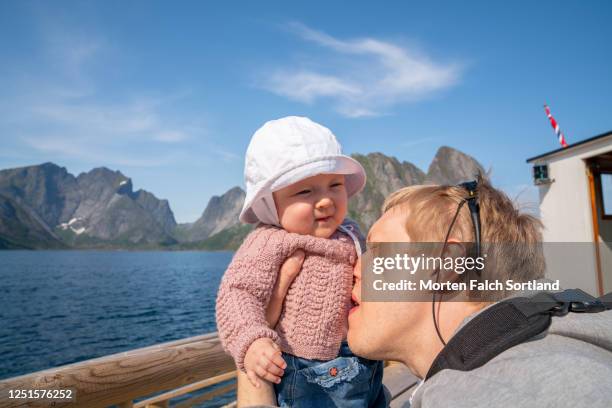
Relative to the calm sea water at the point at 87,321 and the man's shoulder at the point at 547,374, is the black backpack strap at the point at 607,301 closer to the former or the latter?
the man's shoulder at the point at 547,374

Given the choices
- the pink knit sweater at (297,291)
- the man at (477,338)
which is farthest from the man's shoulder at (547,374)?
the pink knit sweater at (297,291)

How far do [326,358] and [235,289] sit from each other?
1.75 feet

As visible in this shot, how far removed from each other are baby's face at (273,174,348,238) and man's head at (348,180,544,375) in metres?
0.50

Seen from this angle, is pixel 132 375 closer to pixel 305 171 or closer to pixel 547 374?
pixel 305 171

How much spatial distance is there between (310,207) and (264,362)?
770 millimetres

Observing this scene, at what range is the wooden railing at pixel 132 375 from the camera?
6.73 ft

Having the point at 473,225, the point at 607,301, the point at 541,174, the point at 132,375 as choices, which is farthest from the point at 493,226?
the point at 541,174

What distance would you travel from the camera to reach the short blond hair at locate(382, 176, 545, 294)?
1.45 metres

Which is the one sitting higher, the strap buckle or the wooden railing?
the strap buckle

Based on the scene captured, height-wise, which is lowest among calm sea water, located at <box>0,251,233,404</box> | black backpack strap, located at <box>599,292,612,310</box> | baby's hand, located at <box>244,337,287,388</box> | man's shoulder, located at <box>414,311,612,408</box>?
calm sea water, located at <box>0,251,233,404</box>

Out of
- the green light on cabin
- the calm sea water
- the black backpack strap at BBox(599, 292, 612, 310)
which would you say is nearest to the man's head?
the black backpack strap at BBox(599, 292, 612, 310)

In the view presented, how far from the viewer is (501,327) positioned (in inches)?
39.4

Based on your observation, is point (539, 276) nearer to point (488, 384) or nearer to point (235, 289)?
point (488, 384)

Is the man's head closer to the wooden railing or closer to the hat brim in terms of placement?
the hat brim
